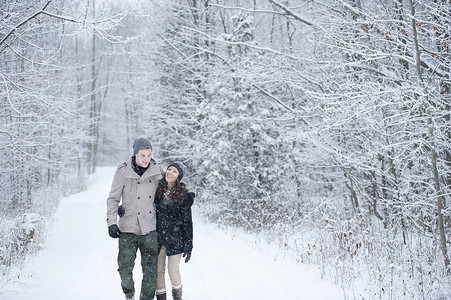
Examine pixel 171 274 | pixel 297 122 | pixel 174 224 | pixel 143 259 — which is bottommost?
pixel 171 274

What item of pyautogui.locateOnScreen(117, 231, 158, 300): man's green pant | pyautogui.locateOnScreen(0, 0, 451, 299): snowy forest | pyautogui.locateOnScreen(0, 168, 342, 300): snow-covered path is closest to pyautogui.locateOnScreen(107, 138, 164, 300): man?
pyautogui.locateOnScreen(117, 231, 158, 300): man's green pant

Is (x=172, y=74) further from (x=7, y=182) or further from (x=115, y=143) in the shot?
(x=115, y=143)

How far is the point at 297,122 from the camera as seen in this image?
968 cm

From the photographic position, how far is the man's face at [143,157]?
11.9ft

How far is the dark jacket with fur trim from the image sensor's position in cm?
369

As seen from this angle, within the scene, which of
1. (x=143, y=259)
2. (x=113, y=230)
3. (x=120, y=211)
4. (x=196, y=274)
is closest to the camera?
(x=113, y=230)

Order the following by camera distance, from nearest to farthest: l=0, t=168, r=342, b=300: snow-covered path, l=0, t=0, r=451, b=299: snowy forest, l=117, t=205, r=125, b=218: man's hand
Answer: l=117, t=205, r=125, b=218: man's hand < l=0, t=168, r=342, b=300: snow-covered path < l=0, t=0, r=451, b=299: snowy forest

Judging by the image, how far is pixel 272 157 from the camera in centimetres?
931

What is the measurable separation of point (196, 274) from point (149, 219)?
83.0 inches

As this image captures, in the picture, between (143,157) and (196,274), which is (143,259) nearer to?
(143,157)

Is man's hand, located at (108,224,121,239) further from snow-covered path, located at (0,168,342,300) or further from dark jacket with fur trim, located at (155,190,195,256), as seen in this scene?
snow-covered path, located at (0,168,342,300)

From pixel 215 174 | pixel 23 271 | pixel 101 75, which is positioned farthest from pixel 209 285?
pixel 101 75

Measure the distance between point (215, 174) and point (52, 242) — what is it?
4.64 m

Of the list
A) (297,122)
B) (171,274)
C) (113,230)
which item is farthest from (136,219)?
(297,122)
